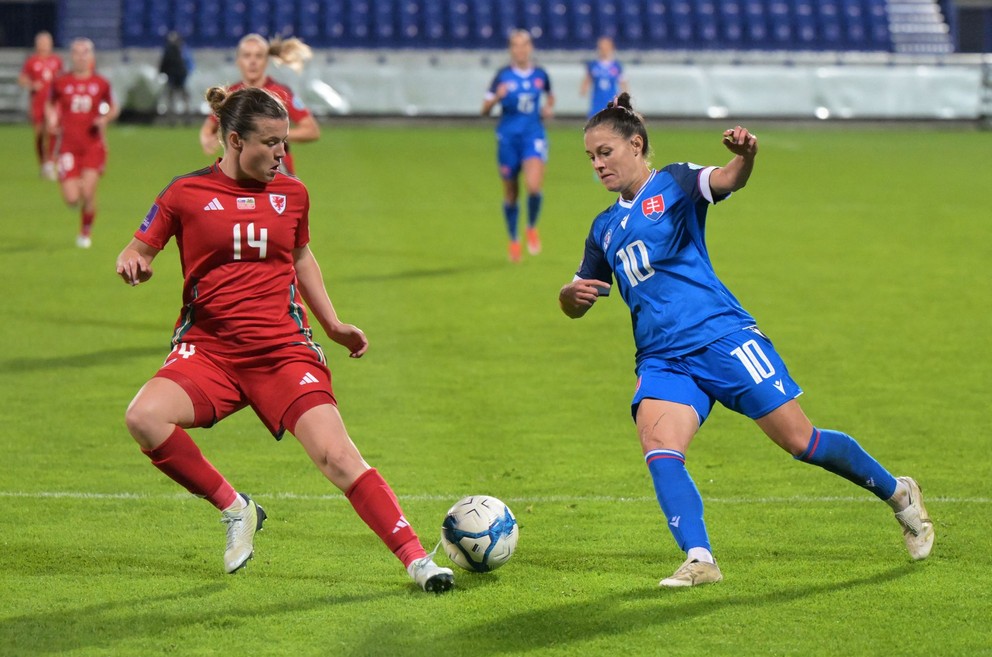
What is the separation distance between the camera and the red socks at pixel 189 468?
508 cm

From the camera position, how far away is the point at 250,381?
5160mm

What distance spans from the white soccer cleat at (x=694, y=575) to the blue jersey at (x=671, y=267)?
29.3 inches

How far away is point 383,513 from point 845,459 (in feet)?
5.53

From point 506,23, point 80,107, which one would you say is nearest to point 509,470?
point 80,107

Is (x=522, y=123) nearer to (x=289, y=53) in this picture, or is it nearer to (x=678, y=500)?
(x=289, y=53)

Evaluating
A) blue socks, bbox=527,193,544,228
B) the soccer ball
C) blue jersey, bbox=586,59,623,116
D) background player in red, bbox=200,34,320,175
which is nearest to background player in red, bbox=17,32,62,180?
blue jersey, bbox=586,59,623,116

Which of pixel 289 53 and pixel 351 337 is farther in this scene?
pixel 289 53

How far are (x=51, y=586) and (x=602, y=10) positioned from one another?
1314 inches

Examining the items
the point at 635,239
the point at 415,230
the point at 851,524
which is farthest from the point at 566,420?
the point at 415,230

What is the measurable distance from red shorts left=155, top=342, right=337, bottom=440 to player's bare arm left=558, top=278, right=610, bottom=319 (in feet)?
2.98

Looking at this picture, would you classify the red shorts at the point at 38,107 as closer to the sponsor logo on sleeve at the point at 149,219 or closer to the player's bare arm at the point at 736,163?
the sponsor logo on sleeve at the point at 149,219

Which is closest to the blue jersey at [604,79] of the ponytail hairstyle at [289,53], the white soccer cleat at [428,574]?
the ponytail hairstyle at [289,53]

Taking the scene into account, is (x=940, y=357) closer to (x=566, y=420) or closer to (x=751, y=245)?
(x=566, y=420)

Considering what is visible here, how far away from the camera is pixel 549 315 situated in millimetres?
11531
